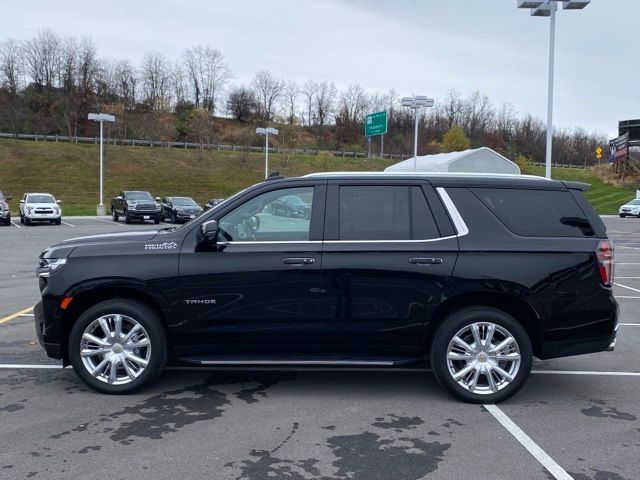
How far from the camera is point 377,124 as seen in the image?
47.8m

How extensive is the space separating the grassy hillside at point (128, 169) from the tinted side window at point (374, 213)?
45451 millimetres

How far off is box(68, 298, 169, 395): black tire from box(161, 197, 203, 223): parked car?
29580 mm

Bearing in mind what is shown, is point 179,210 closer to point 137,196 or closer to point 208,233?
point 137,196

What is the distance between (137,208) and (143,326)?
2980 cm

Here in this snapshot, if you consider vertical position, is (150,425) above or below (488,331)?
below

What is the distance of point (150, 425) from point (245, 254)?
1.54 meters

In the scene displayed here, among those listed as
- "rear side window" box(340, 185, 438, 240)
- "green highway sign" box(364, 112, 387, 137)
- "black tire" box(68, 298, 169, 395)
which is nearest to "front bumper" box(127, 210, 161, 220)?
"green highway sign" box(364, 112, 387, 137)

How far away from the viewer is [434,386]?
592cm

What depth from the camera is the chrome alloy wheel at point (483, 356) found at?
17.3 ft

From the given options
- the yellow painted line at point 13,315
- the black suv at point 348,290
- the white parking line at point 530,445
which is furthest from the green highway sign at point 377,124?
the white parking line at point 530,445

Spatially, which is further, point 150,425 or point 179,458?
point 150,425

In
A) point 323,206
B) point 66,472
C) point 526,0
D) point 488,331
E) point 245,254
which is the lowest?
point 66,472

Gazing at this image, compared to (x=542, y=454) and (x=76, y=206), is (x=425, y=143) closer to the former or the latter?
(x=76, y=206)

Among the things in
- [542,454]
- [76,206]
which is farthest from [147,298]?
[76,206]
